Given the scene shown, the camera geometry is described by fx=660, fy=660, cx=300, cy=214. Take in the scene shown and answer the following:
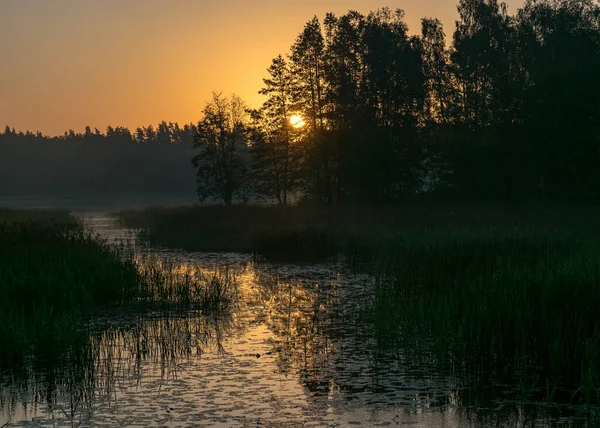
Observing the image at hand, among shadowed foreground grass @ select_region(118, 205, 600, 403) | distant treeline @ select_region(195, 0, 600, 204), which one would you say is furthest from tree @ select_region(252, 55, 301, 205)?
shadowed foreground grass @ select_region(118, 205, 600, 403)

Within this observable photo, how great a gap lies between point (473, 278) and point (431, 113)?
5096 cm

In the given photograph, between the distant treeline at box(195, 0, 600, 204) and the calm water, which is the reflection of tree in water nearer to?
the calm water

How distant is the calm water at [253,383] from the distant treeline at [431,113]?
3282 cm

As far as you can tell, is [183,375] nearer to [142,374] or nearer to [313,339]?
[142,374]

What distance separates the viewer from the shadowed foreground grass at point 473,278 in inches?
380

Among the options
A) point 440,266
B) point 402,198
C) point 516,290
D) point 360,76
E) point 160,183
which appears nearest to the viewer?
point 516,290

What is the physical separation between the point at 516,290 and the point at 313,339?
3.80 m

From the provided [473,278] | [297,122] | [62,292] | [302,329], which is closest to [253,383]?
[302,329]

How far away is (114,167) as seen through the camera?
193375mm

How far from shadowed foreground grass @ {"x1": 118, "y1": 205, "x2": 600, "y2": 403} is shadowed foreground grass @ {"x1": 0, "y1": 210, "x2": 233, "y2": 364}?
16.4 feet

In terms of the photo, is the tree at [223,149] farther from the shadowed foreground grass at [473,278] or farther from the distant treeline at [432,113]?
the shadowed foreground grass at [473,278]

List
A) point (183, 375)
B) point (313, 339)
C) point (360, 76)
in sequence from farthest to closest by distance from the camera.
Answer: point (360, 76) → point (313, 339) → point (183, 375)

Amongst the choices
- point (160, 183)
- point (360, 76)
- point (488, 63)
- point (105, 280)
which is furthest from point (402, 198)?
point (160, 183)

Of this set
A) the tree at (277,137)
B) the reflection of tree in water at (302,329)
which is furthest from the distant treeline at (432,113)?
the reflection of tree in water at (302,329)
